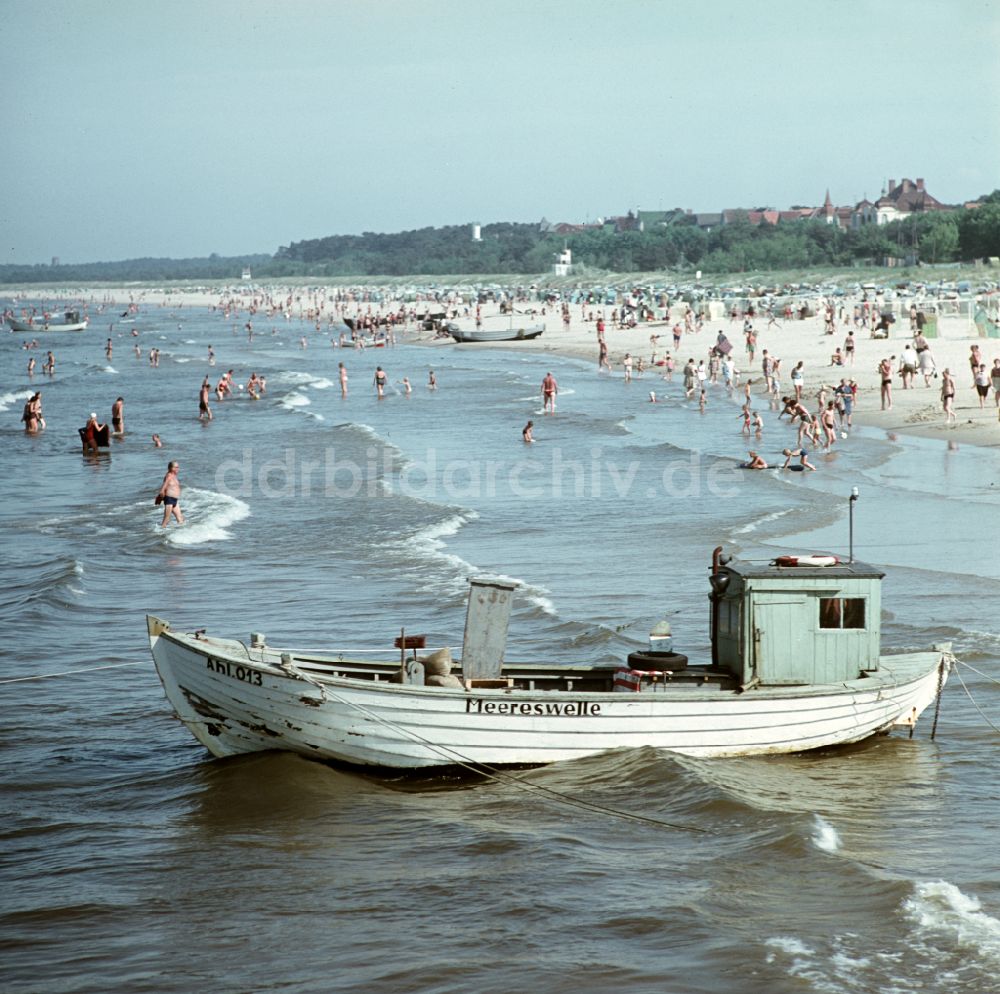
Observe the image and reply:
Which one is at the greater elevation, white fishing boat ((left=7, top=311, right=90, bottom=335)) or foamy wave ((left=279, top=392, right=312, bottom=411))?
white fishing boat ((left=7, top=311, right=90, bottom=335))

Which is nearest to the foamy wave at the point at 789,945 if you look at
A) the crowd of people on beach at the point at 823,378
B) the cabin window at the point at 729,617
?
the cabin window at the point at 729,617

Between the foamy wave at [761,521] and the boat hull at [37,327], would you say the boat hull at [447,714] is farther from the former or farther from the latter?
the boat hull at [37,327]

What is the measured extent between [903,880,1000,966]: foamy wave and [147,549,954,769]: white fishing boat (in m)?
3.16

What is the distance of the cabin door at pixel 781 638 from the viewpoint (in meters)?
14.4

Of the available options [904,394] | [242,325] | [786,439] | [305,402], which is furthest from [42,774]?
[242,325]

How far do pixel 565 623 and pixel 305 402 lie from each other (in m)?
41.0

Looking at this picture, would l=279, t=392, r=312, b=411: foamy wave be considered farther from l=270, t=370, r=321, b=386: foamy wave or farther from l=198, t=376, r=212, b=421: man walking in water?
l=270, t=370, r=321, b=386: foamy wave

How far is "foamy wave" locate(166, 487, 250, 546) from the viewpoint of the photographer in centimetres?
2861

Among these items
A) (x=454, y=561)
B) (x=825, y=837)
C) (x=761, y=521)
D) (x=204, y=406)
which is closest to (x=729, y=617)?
(x=825, y=837)

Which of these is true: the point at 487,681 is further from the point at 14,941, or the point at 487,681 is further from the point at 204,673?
the point at 14,941

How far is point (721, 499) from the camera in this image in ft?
102

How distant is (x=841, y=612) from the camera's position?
14.6 m

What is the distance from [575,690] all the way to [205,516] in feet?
59.3

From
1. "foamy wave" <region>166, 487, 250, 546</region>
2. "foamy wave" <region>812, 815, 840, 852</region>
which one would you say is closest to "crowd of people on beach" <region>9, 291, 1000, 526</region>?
"foamy wave" <region>166, 487, 250, 546</region>
